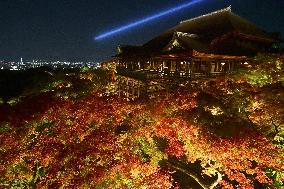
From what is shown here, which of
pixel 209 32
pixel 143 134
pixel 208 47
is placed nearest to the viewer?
pixel 143 134

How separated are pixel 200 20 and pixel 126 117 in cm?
2259

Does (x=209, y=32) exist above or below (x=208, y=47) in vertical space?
above

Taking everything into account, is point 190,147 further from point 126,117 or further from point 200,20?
point 200,20

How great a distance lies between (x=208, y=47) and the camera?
84.5 feet

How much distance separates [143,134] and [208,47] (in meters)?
17.4

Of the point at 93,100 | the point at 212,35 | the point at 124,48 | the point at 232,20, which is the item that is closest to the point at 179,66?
the point at 212,35

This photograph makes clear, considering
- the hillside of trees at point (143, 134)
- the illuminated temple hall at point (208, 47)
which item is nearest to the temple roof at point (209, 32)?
the illuminated temple hall at point (208, 47)

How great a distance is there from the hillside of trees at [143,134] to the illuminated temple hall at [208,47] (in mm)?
11199

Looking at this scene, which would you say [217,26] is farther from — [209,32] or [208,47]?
[208,47]

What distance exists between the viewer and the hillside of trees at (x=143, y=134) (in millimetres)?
9188

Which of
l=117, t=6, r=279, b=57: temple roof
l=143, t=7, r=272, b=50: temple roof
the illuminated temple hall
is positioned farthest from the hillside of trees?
l=143, t=7, r=272, b=50: temple roof

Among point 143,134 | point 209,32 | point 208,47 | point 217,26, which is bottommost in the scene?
point 143,134

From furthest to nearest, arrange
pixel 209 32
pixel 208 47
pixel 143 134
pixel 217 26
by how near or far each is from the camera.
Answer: pixel 217 26 < pixel 209 32 < pixel 208 47 < pixel 143 134

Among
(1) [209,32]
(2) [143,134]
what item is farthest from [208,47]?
(2) [143,134]
